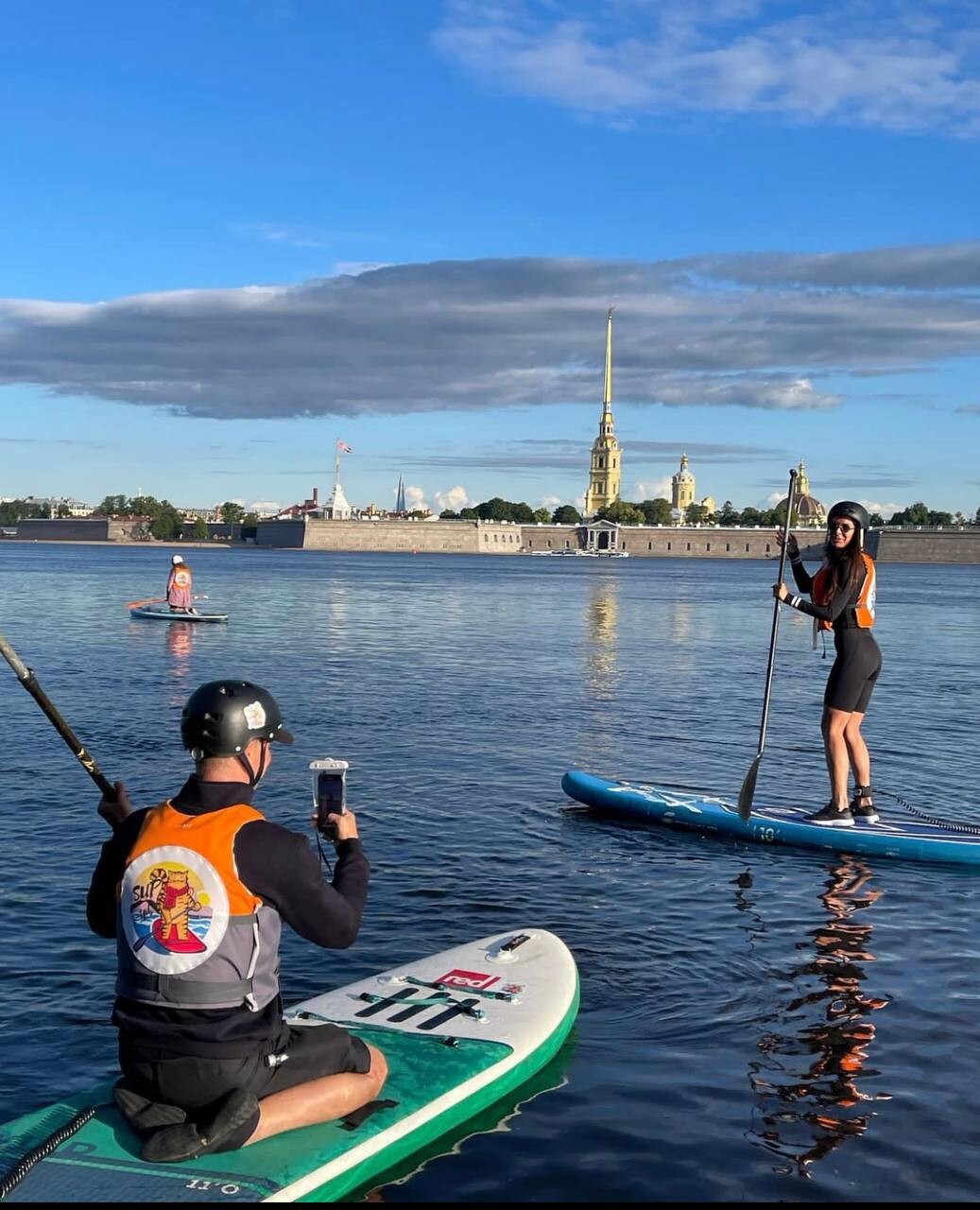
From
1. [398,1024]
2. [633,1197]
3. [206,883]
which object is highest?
[206,883]

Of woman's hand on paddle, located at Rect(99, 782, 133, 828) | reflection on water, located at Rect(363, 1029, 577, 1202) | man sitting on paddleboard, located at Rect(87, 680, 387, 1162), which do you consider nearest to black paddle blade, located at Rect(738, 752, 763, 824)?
reflection on water, located at Rect(363, 1029, 577, 1202)

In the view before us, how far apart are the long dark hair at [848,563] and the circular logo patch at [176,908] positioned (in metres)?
7.59

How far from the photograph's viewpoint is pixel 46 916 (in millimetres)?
9156

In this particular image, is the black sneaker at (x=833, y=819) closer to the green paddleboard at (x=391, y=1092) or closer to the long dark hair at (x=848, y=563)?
the long dark hair at (x=848, y=563)

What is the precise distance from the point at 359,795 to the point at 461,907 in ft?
14.6

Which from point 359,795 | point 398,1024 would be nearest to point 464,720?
point 359,795

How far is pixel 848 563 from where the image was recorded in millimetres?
10859

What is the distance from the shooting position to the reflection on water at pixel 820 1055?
20.2 ft

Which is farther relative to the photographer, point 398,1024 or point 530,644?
point 530,644

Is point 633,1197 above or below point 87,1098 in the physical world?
below

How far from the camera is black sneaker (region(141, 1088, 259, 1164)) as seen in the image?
4.65m

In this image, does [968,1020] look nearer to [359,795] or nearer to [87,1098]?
[87,1098]

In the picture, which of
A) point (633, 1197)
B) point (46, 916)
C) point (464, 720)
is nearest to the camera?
point (633, 1197)

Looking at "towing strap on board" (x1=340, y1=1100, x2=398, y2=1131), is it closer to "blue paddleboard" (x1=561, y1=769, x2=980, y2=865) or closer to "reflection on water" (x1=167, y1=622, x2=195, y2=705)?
"blue paddleboard" (x1=561, y1=769, x2=980, y2=865)
